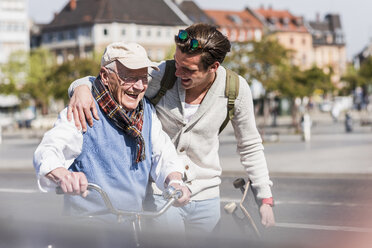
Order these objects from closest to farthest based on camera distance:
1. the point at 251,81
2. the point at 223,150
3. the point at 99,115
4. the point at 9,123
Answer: the point at 99,115
the point at 223,150
the point at 251,81
the point at 9,123

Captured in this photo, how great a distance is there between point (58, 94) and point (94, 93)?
43559mm

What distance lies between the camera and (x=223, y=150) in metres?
26.0

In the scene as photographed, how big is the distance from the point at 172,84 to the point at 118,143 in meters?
0.69

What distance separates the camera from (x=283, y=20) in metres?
136

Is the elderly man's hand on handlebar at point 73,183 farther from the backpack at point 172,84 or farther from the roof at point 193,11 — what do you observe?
the roof at point 193,11

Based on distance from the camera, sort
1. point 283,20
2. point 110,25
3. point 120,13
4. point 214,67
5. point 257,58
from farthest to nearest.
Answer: point 283,20 < point 110,25 < point 120,13 < point 257,58 < point 214,67

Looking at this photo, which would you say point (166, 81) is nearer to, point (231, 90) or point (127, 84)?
point (231, 90)

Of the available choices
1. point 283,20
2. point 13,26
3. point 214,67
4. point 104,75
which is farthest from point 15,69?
point 104,75

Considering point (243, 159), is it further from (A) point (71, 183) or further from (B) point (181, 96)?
(A) point (71, 183)

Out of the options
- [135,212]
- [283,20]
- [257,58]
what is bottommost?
[135,212]

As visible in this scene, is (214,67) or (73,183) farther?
(214,67)

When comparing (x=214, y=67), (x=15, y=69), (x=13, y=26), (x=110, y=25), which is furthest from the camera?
(x=13, y=26)

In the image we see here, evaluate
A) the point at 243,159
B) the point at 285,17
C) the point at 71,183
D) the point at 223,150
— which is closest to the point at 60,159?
the point at 71,183

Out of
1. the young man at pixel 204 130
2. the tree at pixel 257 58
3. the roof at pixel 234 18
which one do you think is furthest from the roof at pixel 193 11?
the young man at pixel 204 130
